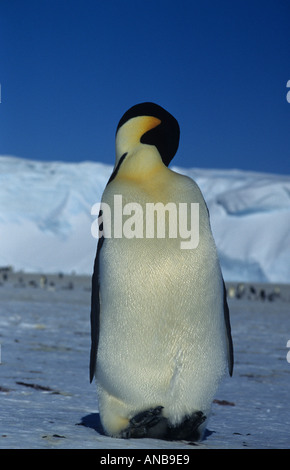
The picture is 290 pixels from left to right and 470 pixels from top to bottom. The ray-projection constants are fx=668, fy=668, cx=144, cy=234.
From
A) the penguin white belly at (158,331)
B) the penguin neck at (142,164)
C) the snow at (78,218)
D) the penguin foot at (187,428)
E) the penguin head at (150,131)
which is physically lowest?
the penguin foot at (187,428)

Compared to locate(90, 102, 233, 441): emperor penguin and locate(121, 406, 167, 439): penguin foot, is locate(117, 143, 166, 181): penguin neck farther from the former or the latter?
locate(121, 406, 167, 439): penguin foot

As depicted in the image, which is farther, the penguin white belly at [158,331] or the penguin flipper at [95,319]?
the penguin flipper at [95,319]

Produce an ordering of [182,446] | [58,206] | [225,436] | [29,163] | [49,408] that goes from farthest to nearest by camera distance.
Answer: [29,163], [58,206], [49,408], [225,436], [182,446]

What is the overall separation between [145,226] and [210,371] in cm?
66

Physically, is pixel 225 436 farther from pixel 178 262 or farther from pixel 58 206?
pixel 58 206

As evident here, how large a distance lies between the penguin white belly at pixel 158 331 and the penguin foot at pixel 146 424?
1.1 inches

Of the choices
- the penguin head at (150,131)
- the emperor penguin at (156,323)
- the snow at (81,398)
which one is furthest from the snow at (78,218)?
the emperor penguin at (156,323)

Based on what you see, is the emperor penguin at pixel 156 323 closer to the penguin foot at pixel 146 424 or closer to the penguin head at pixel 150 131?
the penguin foot at pixel 146 424

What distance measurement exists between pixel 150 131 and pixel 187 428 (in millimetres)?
1261

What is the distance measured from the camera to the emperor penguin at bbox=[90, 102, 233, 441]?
8.84ft

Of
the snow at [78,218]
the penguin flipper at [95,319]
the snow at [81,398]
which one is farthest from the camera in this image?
the snow at [78,218]

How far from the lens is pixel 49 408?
3484mm

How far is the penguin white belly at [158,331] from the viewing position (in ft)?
8.82
